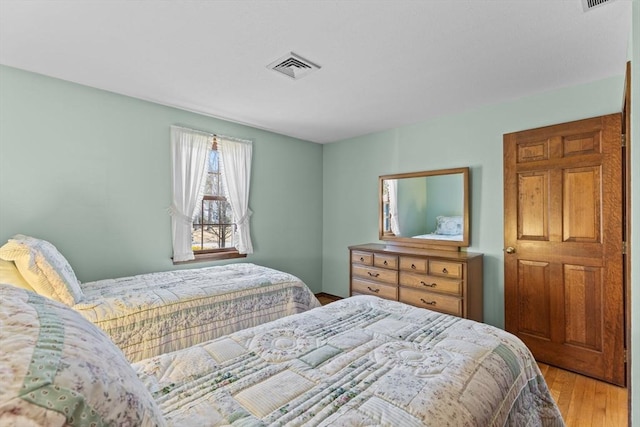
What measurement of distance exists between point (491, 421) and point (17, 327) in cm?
137

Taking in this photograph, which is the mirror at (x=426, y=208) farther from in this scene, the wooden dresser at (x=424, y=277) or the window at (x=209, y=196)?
the window at (x=209, y=196)

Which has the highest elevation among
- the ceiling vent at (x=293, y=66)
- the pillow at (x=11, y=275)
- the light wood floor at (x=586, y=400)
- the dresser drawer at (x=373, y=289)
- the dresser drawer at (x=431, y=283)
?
the ceiling vent at (x=293, y=66)

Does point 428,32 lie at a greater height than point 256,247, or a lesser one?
greater

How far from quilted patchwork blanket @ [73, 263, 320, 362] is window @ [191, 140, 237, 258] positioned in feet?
1.74

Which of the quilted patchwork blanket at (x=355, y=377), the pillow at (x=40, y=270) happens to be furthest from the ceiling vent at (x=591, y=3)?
the pillow at (x=40, y=270)

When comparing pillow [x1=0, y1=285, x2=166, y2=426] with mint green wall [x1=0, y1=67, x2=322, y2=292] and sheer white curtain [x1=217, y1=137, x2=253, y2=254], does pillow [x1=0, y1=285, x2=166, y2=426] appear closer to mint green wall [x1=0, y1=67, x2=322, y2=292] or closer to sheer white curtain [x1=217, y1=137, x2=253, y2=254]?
mint green wall [x1=0, y1=67, x2=322, y2=292]

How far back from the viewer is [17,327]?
0.60 metres

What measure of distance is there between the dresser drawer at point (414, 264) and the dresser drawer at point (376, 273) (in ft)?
0.44

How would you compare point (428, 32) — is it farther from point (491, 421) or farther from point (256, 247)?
point (256, 247)

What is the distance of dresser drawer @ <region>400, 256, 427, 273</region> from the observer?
3104 millimetres

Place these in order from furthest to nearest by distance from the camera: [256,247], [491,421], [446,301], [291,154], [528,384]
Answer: [291,154] → [256,247] → [446,301] → [528,384] → [491,421]

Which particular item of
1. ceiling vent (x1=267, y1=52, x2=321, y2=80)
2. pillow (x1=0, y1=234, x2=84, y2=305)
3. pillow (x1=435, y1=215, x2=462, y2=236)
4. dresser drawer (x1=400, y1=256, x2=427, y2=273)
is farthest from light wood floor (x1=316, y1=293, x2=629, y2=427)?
pillow (x1=0, y1=234, x2=84, y2=305)

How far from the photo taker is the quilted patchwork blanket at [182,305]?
79.4 inches

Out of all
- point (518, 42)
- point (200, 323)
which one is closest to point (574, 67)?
point (518, 42)
